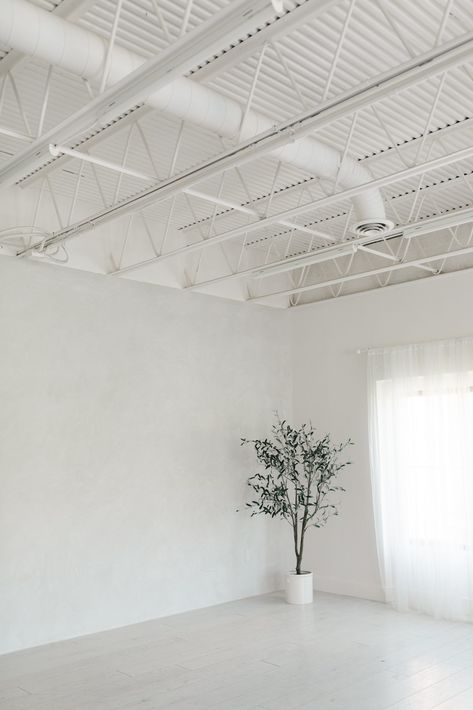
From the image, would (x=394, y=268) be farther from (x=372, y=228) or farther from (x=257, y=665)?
(x=257, y=665)

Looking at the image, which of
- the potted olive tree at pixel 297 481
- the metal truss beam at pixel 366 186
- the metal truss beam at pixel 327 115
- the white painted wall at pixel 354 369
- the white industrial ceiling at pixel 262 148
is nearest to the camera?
the metal truss beam at pixel 327 115

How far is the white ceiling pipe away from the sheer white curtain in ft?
8.60

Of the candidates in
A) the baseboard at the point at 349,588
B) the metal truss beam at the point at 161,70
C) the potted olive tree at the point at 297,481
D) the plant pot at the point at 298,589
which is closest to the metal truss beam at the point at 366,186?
the metal truss beam at the point at 161,70

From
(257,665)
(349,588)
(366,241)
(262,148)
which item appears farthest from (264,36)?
(349,588)

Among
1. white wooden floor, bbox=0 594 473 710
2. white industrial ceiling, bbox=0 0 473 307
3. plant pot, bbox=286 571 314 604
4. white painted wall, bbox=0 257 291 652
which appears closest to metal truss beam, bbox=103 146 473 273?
white industrial ceiling, bbox=0 0 473 307

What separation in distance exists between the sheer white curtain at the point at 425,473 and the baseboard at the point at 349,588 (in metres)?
0.27

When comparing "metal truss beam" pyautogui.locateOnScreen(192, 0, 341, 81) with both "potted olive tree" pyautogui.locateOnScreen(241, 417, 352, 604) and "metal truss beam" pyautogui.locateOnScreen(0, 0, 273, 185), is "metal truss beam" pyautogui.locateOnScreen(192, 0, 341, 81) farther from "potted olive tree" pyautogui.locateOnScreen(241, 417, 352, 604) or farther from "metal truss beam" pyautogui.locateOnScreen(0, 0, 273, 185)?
"potted olive tree" pyautogui.locateOnScreen(241, 417, 352, 604)

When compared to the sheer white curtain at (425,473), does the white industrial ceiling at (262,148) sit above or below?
above

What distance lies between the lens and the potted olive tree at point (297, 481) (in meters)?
8.27

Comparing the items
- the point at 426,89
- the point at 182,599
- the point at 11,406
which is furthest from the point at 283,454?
the point at 426,89

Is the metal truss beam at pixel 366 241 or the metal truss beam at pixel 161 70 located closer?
the metal truss beam at pixel 161 70

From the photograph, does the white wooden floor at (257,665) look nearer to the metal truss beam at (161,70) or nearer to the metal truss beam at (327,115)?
the metal truss beam at (327,115)

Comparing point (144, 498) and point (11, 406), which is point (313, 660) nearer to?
point (144, 498)

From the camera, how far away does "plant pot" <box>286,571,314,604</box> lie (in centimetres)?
816
